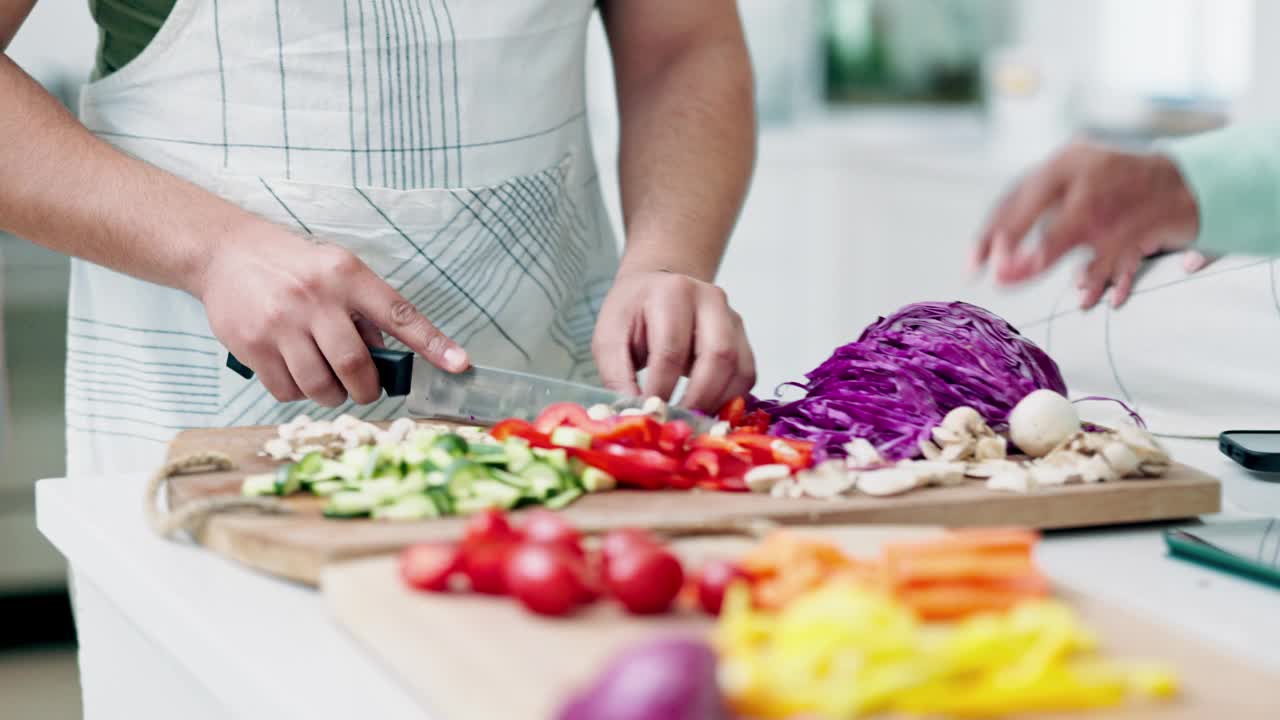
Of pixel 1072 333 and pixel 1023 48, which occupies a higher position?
pixel 1023 48

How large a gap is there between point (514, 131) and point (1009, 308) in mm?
860

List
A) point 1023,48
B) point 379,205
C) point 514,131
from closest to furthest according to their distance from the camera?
point 379,205 → point 514,131 → point 1023,48

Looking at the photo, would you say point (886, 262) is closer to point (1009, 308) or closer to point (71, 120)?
point (1009, 308)

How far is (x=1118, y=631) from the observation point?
83 cm

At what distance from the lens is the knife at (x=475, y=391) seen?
1.35 m

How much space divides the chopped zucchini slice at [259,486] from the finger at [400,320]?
0.77 ft

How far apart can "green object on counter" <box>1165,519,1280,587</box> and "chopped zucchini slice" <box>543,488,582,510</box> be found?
0.45 meters

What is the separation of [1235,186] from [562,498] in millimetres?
525

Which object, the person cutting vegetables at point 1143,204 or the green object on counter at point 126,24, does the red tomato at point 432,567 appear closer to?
the person cutting vegetables at point 1143,204

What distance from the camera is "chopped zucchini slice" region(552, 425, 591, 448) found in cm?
116

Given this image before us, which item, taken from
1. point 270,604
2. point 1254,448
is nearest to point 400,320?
point 270,604

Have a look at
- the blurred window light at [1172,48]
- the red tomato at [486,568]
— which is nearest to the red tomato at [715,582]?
the red tomato at [486,568]

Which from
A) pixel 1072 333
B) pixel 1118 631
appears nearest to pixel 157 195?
pixel 1118 631

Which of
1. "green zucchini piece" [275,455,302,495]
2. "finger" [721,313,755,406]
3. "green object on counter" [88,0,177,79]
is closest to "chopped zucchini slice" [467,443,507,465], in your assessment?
"green zucchini piece" [275,455,302,495]
